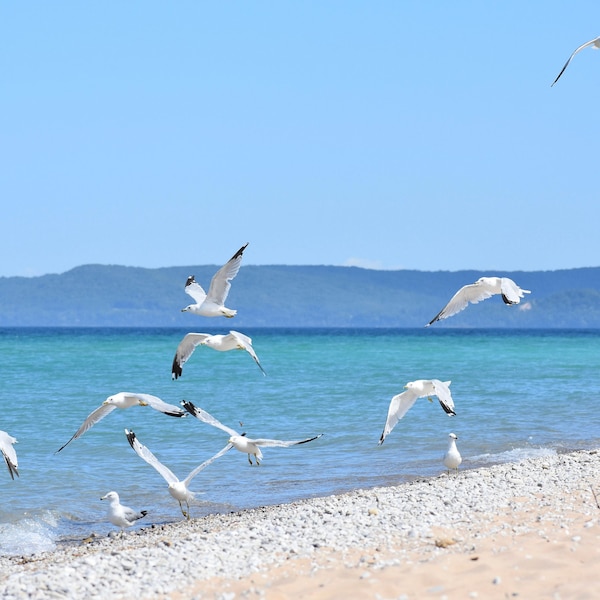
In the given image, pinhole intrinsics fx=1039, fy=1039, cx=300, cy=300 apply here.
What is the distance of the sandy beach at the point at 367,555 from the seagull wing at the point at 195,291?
341cm

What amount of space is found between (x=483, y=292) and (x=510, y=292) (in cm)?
76

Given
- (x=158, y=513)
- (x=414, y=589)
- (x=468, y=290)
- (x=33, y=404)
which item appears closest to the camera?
(x=414, y=589)

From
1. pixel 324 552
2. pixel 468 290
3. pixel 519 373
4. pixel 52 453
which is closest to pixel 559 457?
pixel 468 290

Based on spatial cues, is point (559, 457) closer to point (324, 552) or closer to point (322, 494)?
point (322, 494)

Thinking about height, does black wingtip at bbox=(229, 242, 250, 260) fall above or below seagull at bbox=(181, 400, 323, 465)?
above

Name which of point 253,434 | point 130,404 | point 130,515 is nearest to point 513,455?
point 253,434

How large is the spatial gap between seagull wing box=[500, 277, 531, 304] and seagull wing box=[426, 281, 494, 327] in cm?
26

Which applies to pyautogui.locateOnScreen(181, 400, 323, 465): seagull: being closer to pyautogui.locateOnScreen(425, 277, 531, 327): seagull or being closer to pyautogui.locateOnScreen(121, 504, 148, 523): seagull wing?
pyautogui.locateOnScreen(121, 504, 148, 523): seagull wing

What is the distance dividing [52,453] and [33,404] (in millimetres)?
8514

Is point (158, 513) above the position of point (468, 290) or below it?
below

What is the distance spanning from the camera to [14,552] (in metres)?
9.98

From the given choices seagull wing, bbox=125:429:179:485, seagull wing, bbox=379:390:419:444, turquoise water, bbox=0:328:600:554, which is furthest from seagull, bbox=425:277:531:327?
seagull wing, bbox=125:429:179:485

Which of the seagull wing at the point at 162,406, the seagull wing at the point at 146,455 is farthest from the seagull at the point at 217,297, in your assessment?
the seagull wing at the point at 146,455

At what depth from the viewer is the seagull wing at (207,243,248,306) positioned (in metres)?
11.4
